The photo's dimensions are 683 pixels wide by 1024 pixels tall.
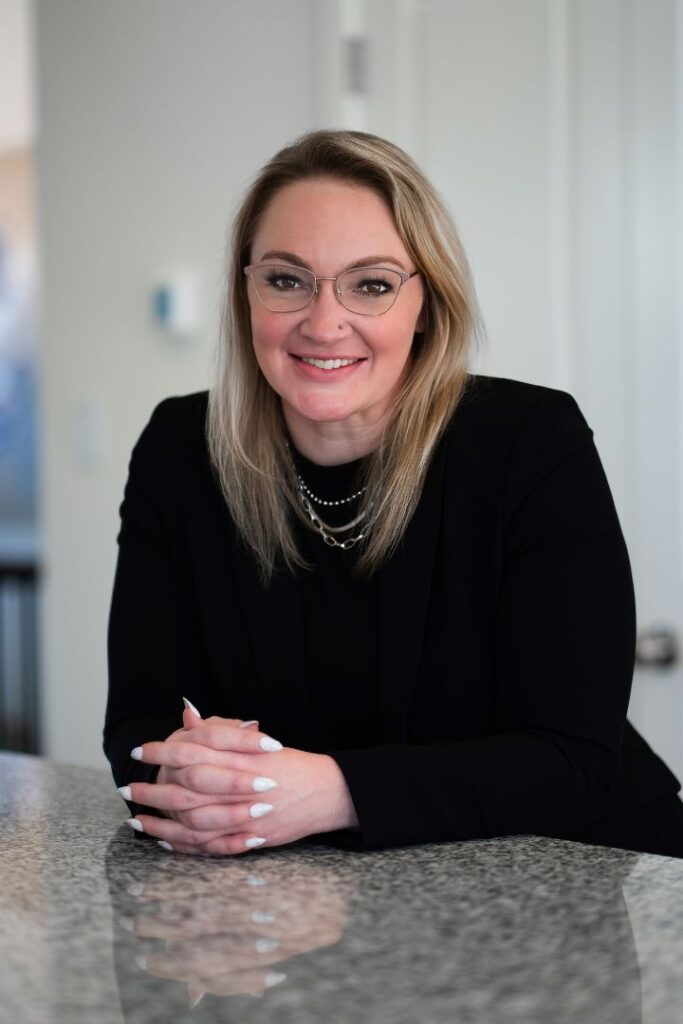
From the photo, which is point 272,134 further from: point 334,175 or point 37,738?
point 37,738

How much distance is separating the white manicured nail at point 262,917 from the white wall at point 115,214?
220cm

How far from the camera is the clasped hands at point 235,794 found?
1.11 m

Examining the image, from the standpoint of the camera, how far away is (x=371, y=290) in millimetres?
1518

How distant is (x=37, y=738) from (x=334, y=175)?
4.61 m

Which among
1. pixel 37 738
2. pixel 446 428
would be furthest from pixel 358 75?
pixel 37 738

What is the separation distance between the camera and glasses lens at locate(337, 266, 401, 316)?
1501 mm

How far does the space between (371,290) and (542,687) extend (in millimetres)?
553

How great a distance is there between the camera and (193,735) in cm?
122

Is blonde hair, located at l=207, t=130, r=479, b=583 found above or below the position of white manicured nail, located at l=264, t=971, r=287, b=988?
above

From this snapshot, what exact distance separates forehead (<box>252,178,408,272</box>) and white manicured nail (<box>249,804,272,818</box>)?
0.70m

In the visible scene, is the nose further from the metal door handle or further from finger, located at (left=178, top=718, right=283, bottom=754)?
the metal door handle

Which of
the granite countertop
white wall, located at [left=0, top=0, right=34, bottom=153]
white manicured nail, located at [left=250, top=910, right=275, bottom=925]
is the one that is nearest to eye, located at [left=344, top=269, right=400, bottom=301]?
the granite countertop

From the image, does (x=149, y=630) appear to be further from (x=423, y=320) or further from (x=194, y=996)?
(x=194, y=996)

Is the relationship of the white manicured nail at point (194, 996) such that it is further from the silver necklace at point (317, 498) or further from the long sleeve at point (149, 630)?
the silver necklace at point (317, 498)
